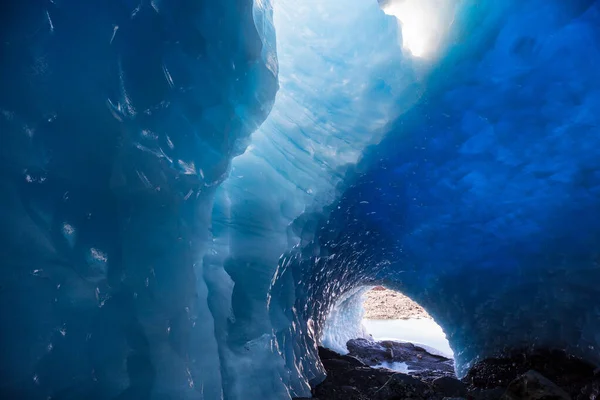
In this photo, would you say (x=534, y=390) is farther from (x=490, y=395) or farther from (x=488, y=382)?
(x=488, y=382)

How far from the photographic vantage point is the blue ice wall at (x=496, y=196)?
3.70 m

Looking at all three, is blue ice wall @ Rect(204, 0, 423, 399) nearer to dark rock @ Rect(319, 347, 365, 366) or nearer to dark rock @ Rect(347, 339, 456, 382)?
dark rock @ Rect(319, 347, 365, 366)

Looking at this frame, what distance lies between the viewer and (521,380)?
3582 mm

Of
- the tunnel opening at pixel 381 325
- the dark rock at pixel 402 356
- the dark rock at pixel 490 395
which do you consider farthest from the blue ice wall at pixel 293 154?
the tunnel opening at pixel 381 325

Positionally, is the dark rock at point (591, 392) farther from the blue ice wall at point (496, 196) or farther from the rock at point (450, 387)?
the rock at point (450, 387)

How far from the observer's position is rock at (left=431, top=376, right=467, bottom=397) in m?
5.52

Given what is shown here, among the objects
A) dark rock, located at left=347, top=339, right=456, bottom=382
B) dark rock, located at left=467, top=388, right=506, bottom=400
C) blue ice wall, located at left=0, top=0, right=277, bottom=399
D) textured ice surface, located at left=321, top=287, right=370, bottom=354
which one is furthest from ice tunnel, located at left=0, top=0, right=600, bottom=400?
textured ice surface, located at left=321, top=287, right=370, bottom=354

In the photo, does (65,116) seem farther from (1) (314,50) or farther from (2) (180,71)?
(1) (314,50)

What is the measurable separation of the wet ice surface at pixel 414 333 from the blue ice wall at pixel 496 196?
4.51 metres

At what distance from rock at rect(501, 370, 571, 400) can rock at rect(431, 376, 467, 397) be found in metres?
2.16

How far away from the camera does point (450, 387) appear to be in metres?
5.76

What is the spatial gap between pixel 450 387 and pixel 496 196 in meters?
3.03

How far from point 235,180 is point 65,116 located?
7.58ft

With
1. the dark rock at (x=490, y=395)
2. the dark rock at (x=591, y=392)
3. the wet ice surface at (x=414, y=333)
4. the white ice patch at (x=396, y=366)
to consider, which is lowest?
the dark rock at (x=591, y=392)
